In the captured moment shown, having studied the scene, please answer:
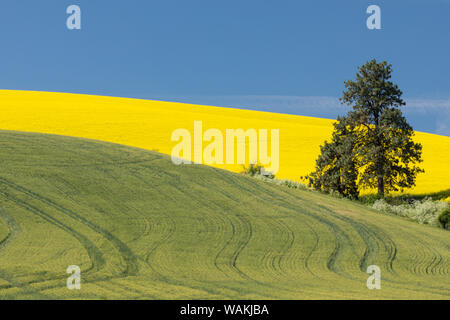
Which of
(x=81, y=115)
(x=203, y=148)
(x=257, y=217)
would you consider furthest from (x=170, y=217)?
(x=81, y=115)

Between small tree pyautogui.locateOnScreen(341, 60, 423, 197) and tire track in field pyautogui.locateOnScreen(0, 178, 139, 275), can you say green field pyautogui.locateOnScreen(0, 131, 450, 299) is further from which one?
small tree pyautogui.locateOnScreen(341, 60, 423, 197)

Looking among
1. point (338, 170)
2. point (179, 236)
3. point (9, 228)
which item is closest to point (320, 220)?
point (179, 236)

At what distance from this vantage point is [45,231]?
17.7 meters

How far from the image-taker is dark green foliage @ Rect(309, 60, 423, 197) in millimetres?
41031

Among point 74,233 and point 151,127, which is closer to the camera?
point 74,233

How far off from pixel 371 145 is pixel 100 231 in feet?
95.8

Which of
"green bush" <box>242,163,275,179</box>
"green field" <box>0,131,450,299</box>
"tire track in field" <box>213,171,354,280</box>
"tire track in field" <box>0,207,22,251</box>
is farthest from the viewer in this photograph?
"green bush" <box>242,163,275,179</box>

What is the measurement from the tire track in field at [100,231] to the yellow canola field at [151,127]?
2305 cm

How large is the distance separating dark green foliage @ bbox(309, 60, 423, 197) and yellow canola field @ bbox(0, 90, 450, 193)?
269cm

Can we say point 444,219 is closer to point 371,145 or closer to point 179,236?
point 371,145

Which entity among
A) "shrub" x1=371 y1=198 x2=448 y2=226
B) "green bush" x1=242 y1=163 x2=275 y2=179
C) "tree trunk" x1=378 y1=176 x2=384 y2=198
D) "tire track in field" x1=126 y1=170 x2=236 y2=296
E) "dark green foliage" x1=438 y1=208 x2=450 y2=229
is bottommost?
"tire track in field" x1=126 y1=170 x2=236 y2=296

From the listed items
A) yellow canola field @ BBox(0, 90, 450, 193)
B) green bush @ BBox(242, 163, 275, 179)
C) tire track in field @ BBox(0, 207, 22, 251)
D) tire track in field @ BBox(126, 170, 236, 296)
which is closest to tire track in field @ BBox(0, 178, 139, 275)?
tire track in field @ BBox(126, 170, 236, 296)

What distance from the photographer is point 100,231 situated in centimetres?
1830

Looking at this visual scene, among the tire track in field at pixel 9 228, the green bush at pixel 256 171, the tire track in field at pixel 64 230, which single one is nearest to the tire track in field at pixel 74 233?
the tire track in field at pixel 64 230
